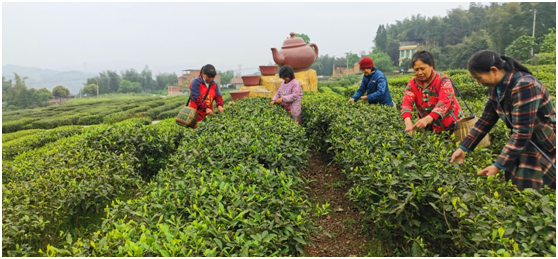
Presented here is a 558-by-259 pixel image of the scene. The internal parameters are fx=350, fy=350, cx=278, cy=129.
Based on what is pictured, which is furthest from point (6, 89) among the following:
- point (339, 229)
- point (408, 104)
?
point (408, 104)

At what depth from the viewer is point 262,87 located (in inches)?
402

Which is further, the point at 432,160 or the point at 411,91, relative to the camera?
the point at 411,91

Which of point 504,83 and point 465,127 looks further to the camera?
point 465,127

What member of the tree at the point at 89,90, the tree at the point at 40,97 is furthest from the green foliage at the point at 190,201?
the tree at the point at 89,90

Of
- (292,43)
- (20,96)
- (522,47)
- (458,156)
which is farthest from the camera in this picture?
(20,96)

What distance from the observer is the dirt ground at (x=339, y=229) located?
289 centimetres

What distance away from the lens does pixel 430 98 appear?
323cm

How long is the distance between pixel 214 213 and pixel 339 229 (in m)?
1.69

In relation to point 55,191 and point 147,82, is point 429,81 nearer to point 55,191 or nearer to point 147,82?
point 55,191

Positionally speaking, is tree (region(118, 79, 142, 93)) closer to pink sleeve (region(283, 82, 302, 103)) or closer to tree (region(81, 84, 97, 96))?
tree (region(81, 84, 97, 96))

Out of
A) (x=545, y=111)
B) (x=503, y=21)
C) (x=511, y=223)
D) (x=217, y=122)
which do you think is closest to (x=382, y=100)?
(x=217, y=122)

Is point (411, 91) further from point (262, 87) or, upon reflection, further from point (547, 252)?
point (262, 87)

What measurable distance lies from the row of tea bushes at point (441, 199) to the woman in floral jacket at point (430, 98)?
0.45 feet

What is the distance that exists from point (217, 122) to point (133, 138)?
107 cm
